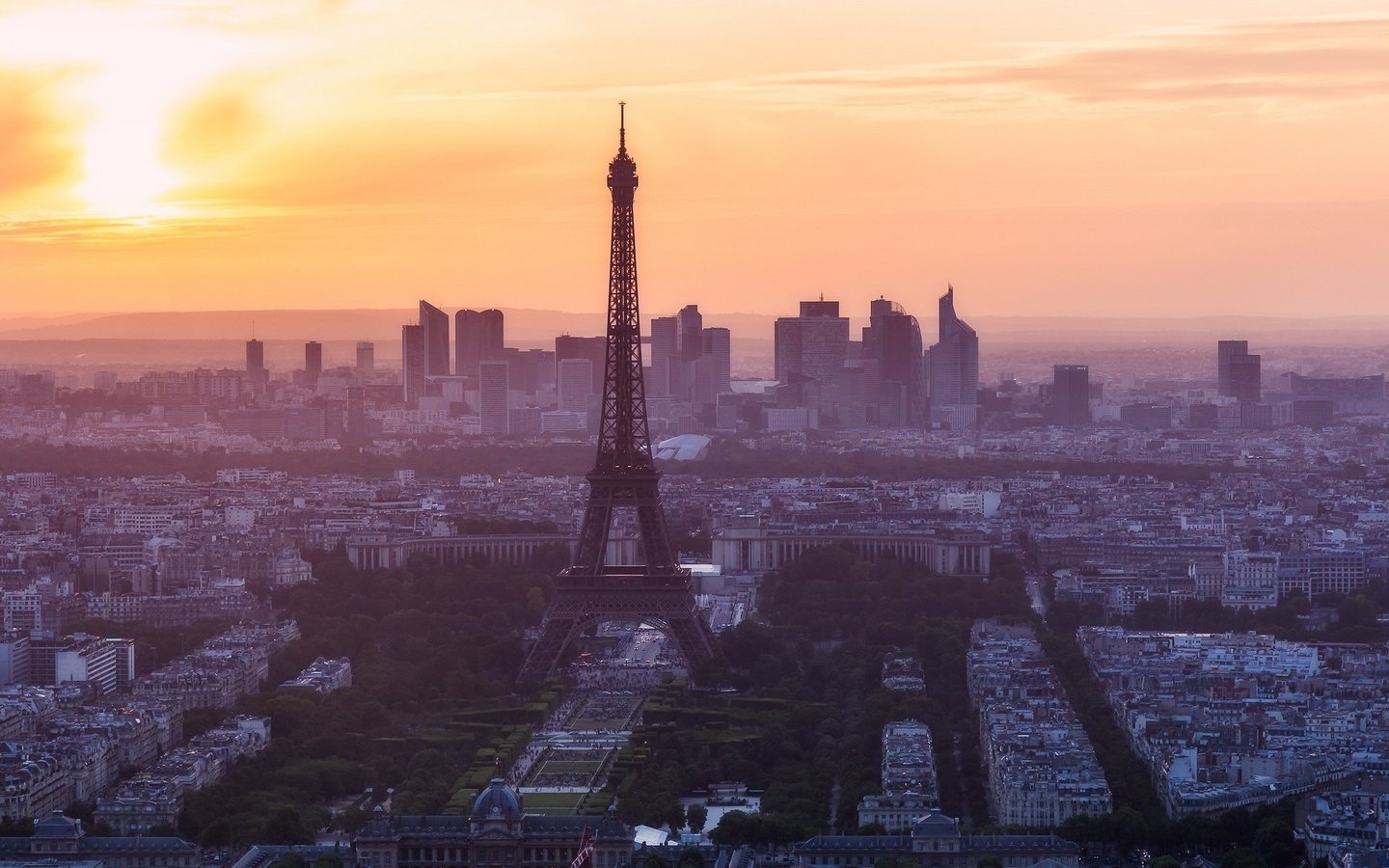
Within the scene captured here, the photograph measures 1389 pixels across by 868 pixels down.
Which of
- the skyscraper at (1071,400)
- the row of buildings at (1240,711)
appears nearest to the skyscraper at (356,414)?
the skyscraper at (1071,400)

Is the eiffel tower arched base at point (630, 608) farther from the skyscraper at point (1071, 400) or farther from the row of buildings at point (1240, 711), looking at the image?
the skyscraper at point (1071, 400)

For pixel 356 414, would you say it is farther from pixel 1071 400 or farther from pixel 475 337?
pixel 1071 400

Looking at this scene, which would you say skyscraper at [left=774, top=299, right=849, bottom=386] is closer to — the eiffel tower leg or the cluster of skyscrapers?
the cluster of skyscrapers

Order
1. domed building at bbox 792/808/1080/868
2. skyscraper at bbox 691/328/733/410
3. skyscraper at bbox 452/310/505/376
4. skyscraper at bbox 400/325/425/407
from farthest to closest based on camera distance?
skyscraper at bbox 452/310/505/376
skyscraper at bbox 400/325/425/407
skyscraper at bbox 691/328/733/410
domed building at bbox 792/808/1080/868

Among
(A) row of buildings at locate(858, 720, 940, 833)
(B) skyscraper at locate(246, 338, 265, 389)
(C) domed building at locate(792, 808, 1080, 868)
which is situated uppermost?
(B) skyscraper at locate(246, 338, 265, 389)

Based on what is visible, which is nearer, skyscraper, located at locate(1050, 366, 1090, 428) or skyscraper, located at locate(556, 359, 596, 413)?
skyscraper, located at locate(1050, 366, 1090, 428)

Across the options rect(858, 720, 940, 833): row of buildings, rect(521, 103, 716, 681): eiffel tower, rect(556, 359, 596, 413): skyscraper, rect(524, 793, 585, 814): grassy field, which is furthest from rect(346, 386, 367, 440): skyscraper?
rect(524, 793, 585, 814): grassy field

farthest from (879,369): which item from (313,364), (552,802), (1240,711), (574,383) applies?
(552,802)
